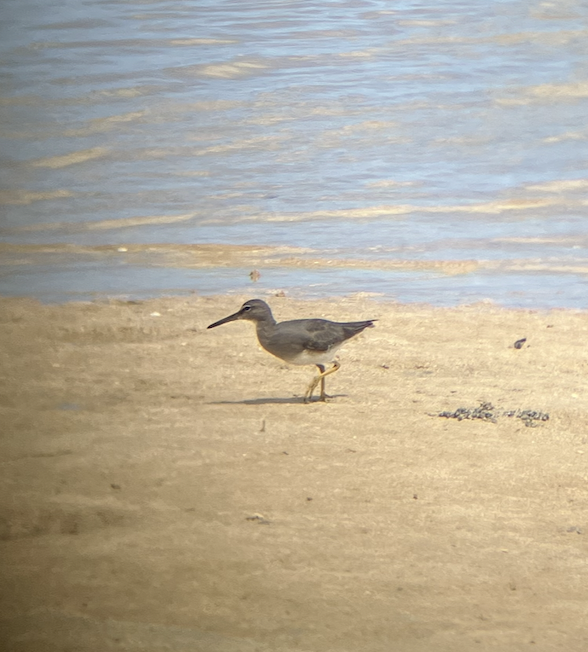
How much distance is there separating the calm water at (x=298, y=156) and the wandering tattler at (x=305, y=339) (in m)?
2.23

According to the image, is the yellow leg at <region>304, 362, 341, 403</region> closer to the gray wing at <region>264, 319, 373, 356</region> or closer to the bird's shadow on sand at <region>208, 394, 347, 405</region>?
the bird's shadow on sand at <region>208, 394, 347, 405</region>

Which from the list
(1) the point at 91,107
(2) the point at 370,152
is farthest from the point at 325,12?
(2) the point at 370,152

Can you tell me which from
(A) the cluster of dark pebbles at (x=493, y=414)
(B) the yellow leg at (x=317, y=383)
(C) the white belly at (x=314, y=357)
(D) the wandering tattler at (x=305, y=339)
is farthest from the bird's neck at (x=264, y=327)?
(A) the cluster of dark pebbles at (x=493, y=414)

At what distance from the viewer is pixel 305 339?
6285 millimetres

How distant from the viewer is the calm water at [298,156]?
9664mm

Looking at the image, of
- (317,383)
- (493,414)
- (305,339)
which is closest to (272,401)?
(317,383)

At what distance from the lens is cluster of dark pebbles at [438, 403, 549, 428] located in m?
5.95

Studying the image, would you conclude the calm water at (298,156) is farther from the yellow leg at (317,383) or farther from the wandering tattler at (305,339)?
the yellow leg at (317,383)

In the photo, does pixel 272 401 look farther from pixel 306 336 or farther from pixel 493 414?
pixel 493 414

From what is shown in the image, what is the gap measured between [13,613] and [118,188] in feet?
30.9

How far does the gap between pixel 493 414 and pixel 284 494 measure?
165 cm

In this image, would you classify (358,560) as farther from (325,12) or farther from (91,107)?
(325,12)

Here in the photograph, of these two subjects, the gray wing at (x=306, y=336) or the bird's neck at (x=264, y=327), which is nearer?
the gray wing at (x=306, y=336)

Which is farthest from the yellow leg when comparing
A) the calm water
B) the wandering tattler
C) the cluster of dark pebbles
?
the calm water
